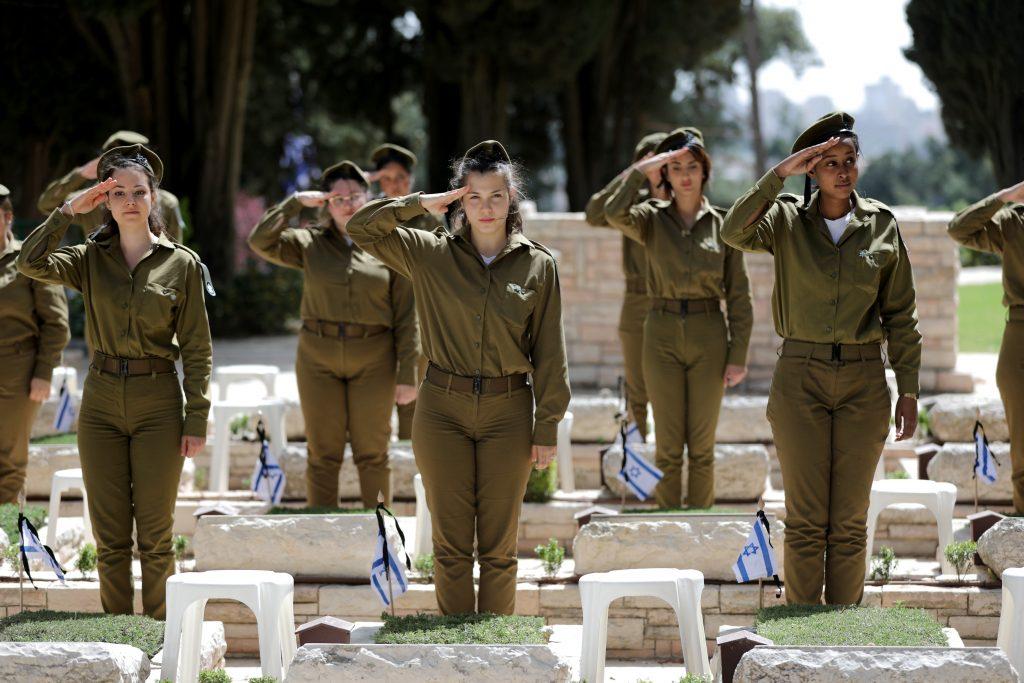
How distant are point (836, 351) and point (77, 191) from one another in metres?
4.41

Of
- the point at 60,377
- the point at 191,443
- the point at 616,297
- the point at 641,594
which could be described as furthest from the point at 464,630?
the point at 616,297

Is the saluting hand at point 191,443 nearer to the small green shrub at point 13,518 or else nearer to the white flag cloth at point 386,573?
the white flag cloth at point 386,573

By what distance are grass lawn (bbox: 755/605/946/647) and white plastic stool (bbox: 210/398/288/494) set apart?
4.01 m

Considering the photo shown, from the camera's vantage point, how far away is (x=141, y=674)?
16.3 feet

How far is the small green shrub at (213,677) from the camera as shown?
5289 millimetres

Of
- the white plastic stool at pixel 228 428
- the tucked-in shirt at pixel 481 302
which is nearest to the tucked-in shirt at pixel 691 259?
the tucked-in shirt at pixel 481 302

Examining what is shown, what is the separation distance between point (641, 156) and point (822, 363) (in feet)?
10.2

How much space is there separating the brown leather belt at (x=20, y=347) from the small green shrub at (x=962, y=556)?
457 centimetres

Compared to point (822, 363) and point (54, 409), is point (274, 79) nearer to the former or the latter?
point (54, 409)

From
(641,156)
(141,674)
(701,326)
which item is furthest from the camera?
(641,156)

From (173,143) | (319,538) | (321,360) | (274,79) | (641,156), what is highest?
(274,79)

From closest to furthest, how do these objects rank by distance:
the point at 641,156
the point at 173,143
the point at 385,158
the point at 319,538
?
the point at 319,538
the point at 385,158
the point at 641,156
the point at 173,143

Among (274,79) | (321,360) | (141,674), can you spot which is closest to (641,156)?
(321,360)

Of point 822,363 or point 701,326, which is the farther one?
point 701,326
